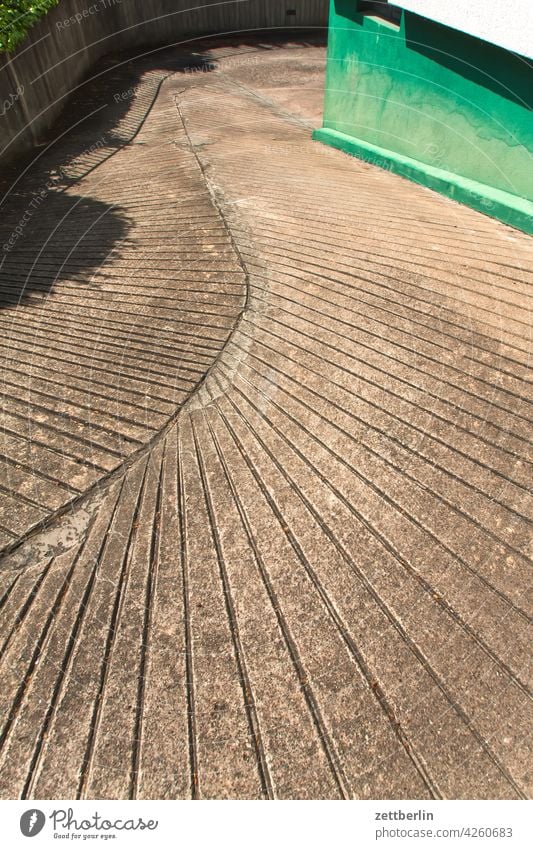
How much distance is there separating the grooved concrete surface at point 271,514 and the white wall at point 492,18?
2807 mm

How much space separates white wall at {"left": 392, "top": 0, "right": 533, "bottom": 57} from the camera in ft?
25.7

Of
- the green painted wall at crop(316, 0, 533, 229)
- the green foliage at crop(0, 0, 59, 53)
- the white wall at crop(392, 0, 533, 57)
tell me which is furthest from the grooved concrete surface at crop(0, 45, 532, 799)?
the green foliage at crop(0, 0, 59, 53)

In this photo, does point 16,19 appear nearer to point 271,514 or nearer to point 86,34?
point 86,34

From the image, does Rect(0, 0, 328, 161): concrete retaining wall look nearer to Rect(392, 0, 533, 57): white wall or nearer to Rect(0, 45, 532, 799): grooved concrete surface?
Rect(0, 45, 532, 799): grooved concrete surface

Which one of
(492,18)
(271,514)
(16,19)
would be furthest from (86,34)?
(271,514)

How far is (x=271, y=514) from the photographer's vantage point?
4934 mm

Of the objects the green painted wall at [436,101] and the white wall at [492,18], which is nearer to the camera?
the white wall at [492,18]

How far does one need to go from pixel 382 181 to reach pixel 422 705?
37.7ft

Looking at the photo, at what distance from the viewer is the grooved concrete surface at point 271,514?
3.60m

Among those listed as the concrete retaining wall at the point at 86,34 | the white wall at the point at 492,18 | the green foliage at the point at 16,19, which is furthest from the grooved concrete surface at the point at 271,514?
the concrete retaining wall at the point at 86,34

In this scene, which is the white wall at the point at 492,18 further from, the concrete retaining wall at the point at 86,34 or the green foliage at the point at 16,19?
the concrete retaining wall at the point at 86,34

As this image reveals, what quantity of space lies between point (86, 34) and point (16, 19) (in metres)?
9.48
